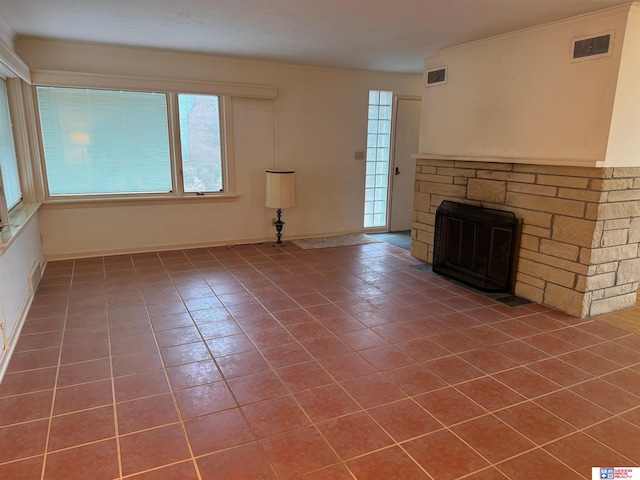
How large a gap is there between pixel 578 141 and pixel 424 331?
1.87 m

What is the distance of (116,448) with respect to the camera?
5.99 feet

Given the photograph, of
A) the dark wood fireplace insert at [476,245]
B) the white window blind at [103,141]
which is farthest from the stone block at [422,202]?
the white window blind at [103,141]

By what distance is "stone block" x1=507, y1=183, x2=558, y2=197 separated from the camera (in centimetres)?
335

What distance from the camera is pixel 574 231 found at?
10.5 ft

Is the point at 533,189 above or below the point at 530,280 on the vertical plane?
above

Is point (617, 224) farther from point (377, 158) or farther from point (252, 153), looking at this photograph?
point (252, 153)

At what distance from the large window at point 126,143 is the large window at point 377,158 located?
2.27 metres

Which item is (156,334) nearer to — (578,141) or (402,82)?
(578,141)

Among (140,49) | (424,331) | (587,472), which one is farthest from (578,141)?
(140,49)

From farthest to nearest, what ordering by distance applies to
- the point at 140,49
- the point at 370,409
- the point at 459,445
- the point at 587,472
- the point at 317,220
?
the point at 317,220
the point at 140,49
the point at 370,409
the point at 459,445
the point at 587,472

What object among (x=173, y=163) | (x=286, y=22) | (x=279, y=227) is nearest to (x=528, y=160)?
(x=286, y=22)

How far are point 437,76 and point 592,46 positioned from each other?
1.62m

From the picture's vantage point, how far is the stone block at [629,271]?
11.0ft

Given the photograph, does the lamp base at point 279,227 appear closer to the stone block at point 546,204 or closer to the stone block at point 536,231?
the stone block at point 546,204
